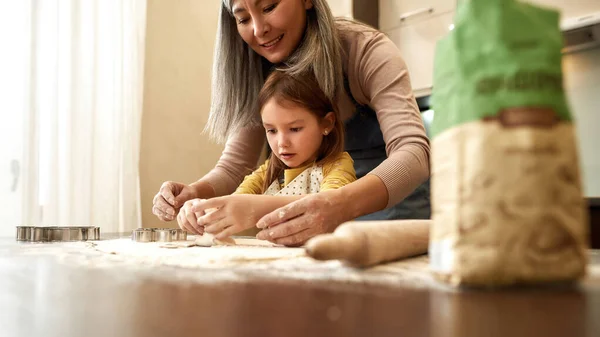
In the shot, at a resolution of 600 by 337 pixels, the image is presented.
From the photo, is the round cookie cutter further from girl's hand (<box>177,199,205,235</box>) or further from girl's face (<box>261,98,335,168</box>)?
girl's face (<box>261,98,335,168</box>)

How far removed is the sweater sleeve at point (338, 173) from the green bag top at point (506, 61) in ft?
2.79

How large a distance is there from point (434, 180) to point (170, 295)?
0.21 metres

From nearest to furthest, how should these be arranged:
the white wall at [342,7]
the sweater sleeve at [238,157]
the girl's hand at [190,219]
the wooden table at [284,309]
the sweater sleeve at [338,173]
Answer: the wooden table at [284,309], the girl's hand at [190,219], the sweater sleeve at [338,173], the sweater sleeve at [238,157], the white wall at [342,7]

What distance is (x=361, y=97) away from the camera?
54.0 inches

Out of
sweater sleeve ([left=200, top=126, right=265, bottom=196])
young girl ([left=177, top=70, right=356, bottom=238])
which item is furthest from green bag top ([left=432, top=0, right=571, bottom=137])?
sweater sleeve ([left=200, top=126, right=265, bottom=196])

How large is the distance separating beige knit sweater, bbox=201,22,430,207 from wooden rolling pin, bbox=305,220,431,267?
18.9 inches

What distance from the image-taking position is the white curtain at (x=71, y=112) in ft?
6.77

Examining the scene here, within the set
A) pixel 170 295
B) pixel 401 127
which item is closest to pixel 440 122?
pixel 170 295

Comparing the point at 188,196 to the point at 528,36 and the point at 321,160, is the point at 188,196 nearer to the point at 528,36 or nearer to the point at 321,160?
the point at 321,160

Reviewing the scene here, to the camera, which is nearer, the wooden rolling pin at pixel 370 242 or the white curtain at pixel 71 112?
the wooden rolling pin at pixel 370 242

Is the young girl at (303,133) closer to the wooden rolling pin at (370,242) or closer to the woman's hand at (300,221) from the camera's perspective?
the woman's hand at (300,221)

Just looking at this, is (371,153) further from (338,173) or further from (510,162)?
(510,162)

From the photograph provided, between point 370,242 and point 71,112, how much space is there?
209 centimetres

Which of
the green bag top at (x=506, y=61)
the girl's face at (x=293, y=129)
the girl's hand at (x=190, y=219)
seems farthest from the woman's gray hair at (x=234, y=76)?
the green bag top at (x=506, y=61)
